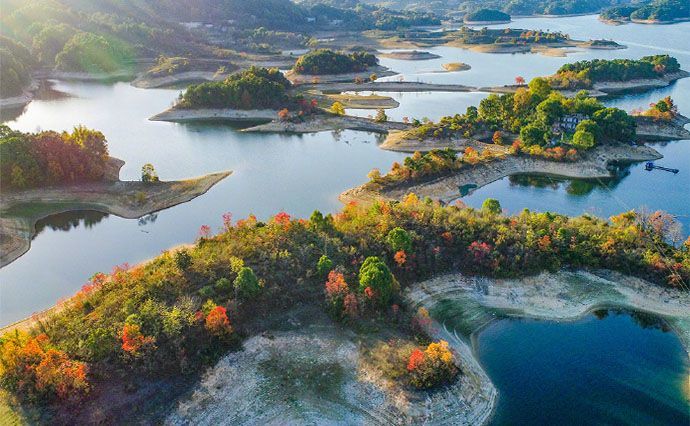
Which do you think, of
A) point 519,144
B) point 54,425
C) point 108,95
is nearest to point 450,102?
point 519,144

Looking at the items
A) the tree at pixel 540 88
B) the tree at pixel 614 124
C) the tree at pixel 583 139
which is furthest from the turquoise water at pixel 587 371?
the tree at pixel 540 88

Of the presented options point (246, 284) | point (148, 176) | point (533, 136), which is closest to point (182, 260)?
point (246, 284)

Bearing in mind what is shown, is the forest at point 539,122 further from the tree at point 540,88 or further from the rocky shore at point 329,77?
the rocky shore at point 329,77

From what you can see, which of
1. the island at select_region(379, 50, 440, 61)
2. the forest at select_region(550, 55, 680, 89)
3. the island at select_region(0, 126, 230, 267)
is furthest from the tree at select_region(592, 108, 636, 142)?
the island at select_region(379, 50, 440, 61)

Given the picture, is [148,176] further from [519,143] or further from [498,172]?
[519,143]

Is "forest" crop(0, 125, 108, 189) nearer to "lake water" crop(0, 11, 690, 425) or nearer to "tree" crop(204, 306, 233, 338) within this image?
"lake water" crop(0, 11, 690, 425)

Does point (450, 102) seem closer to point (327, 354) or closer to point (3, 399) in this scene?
point (327, 354)

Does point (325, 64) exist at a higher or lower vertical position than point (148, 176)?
higher
